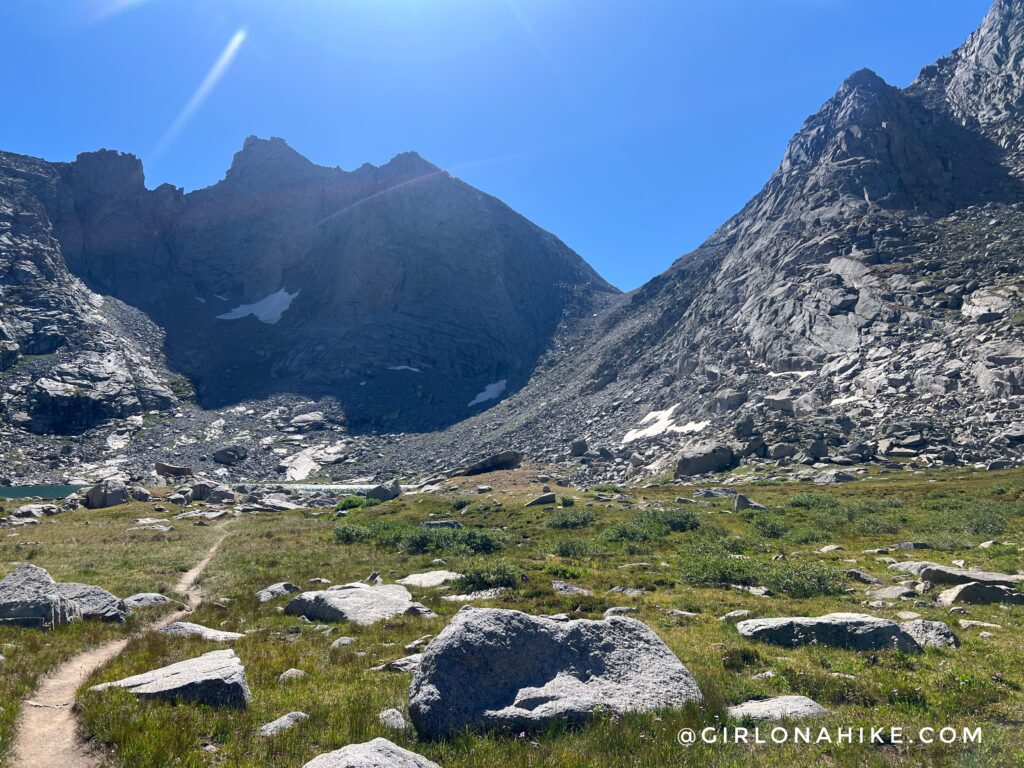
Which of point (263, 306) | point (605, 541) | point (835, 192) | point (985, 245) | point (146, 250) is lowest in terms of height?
point (605, 541)

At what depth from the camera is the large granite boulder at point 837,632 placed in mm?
11562

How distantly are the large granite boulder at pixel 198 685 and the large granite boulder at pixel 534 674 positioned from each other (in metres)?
3.02

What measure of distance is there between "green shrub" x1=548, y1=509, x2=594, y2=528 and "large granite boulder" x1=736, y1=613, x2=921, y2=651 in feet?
77.3

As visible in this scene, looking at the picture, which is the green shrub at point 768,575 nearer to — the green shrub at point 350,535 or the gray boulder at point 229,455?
the green shrub at point 350,535

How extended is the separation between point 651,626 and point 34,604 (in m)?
16.0

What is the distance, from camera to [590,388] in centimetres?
11488

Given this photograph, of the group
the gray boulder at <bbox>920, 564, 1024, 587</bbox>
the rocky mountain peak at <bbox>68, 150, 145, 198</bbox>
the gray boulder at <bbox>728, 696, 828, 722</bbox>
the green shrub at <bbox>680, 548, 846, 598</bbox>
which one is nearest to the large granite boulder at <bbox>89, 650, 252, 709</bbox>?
the gray boulder at <bbox>728, 696, 828, 722</bbox>

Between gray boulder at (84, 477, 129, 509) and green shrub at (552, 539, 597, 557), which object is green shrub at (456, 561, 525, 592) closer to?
green shrub at (552, 539, 597, 557)

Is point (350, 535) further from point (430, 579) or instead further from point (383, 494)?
point (383, 494)

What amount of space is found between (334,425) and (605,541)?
395ft

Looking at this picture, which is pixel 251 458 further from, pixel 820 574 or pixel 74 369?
pixel 820 574

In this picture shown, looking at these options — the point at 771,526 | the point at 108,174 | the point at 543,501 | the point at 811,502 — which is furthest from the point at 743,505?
the point at 108,174

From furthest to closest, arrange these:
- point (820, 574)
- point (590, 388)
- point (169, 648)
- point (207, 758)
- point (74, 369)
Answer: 1. point (74, 369)
2. point (590, 388)
3. point (820, 574)
4. point (169, 648)
5. point (207, 758)

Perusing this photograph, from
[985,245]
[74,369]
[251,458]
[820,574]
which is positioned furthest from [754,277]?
[74,369]
